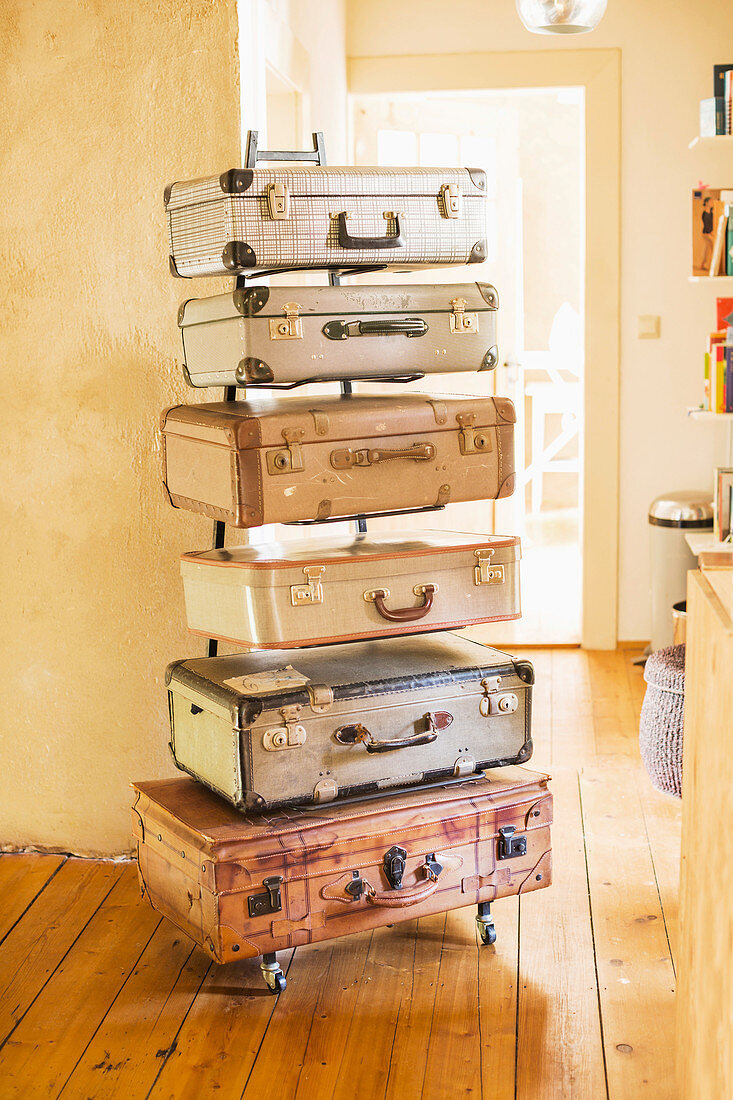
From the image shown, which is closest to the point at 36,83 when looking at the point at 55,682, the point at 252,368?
the point at 252,368

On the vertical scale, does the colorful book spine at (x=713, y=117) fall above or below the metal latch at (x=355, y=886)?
above

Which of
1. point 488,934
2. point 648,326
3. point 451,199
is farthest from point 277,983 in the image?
point 648,326

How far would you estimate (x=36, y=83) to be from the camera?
2.54 metres

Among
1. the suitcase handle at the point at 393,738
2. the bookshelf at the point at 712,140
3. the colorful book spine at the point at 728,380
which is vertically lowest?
the suitcase handle at the point at 393,738

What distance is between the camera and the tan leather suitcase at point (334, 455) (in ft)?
6.77

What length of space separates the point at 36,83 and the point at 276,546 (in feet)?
3.91

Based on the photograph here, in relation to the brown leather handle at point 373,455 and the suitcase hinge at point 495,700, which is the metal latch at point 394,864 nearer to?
the suitcase hinge at point 495,700

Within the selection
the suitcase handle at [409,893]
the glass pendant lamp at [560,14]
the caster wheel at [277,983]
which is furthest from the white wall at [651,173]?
the caster wheel at [277,983]

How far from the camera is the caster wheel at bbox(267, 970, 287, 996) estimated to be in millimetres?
2170

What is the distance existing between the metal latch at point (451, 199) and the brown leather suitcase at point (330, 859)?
114 cm

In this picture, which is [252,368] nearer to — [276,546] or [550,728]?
[276,546]

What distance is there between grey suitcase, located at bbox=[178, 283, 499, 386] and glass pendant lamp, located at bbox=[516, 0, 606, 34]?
50.9 inches

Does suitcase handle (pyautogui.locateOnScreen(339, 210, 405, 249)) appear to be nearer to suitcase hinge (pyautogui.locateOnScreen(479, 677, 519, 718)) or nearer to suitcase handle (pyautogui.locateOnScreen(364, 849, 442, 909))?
suitcase hinge (pyautogui.locateOnScreen(479, 677, 519, 718))

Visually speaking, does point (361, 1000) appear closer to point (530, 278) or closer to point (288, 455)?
point (288, 455)
